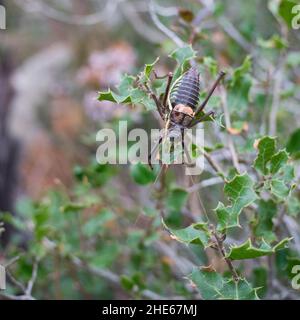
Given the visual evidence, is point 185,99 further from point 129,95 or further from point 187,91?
point 129,95

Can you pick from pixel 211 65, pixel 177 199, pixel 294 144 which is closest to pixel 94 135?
pixel 177 199

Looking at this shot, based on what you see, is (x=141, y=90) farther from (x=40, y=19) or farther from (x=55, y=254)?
(x=40, y=19)

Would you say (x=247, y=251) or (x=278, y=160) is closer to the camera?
(x=247, y=251)

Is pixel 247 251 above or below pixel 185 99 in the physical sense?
below

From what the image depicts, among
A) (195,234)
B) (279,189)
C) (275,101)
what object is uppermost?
(275,101)

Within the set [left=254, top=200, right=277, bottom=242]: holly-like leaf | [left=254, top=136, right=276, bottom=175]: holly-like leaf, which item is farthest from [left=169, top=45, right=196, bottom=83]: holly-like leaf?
[left=254, top=200, right=277, bottom=242]: holly-like leaf

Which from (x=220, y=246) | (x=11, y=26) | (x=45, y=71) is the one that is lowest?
(x=220, y=246)
